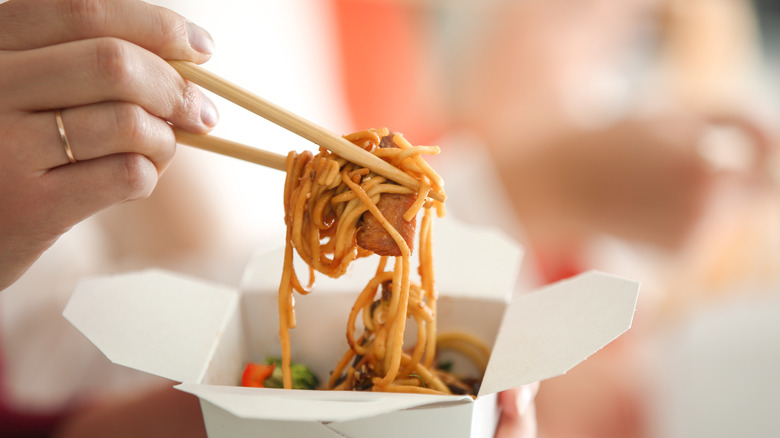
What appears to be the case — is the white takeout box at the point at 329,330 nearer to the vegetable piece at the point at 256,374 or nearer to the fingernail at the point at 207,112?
the vegetable piece at the point at 256,374

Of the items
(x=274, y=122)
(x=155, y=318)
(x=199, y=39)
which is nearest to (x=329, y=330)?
(x=155, y=318)

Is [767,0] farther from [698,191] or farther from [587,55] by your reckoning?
[698,191]

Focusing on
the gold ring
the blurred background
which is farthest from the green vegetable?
the blurred background

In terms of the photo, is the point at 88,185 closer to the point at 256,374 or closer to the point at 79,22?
the point at 79,22

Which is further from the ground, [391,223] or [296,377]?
[391,223]

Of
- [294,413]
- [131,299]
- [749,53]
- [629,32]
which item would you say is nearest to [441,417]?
[294,413]

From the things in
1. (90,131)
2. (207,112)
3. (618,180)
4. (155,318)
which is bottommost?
(155,318)
